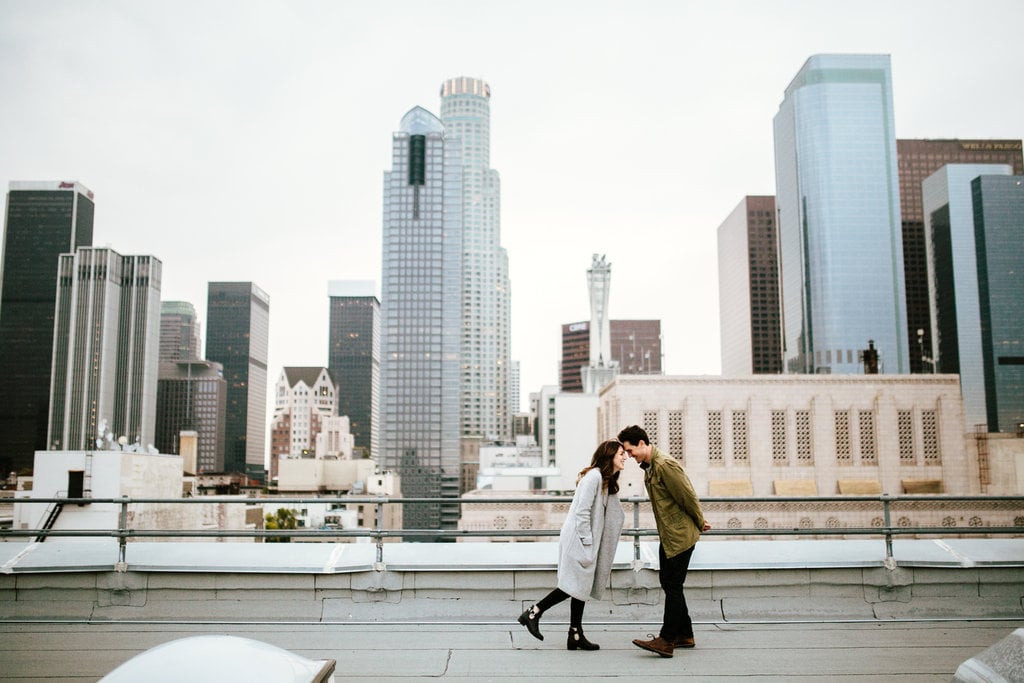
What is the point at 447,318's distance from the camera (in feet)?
419

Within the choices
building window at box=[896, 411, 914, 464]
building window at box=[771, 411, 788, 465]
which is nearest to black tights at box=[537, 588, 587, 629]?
building window at box=[771, 411, 788, 465]

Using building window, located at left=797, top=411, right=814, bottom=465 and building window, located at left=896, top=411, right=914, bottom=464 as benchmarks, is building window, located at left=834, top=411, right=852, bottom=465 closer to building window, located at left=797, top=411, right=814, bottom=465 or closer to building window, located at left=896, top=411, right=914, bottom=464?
building window, located at left=797, top=411, right=814, bottom=465

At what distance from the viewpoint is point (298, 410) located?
18850 centimetres

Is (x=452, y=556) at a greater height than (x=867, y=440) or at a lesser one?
greater

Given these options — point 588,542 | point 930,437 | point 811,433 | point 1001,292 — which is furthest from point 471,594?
point 930,437

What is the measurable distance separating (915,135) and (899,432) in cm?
11887

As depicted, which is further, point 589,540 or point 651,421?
point 651,421

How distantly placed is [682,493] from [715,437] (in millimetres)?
47805

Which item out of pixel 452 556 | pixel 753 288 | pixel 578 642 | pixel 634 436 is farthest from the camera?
pixel 753 288

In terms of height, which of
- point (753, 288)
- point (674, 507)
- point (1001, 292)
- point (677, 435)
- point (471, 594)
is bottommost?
point (471, 594)

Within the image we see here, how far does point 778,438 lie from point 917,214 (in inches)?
4157

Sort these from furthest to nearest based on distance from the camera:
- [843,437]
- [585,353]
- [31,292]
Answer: [585,353] < [31,292] < [843,437]

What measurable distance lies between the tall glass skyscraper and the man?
12076 cm

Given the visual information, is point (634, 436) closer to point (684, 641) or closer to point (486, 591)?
point (684, 641)
